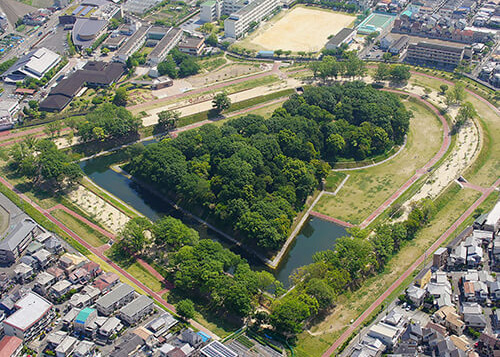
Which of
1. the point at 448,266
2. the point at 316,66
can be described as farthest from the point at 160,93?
the point at 448,266

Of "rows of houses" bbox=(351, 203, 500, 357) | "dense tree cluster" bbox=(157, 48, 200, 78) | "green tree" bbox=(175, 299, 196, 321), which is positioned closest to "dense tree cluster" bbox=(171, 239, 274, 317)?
"green tree" bbox=(175, 299, 196, 321)

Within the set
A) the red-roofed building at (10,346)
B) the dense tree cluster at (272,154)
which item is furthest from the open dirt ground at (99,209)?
the red-roofed building at (10,346)

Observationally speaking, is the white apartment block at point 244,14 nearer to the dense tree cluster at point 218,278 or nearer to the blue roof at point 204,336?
the dense tree cluster at point 218,278

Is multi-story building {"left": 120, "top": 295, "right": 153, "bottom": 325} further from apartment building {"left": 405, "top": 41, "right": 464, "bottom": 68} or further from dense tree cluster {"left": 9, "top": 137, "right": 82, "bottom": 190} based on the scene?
apartment building {"left": 405, "top": 41, "right": 464, "bottom": 68}

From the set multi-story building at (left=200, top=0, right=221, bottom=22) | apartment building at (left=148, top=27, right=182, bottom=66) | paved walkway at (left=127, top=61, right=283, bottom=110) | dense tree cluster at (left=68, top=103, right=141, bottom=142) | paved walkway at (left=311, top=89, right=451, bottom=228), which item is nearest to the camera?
paved walkway at (left=311, top=89, right=451, bottom=228)

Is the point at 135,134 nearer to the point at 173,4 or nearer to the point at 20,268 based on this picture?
the point at 20,268

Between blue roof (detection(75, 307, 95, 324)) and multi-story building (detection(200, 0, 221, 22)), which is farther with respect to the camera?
multi-story building (detection(200, 0, 221, 22))

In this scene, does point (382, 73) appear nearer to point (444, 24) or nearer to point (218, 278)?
point (444, 24)
